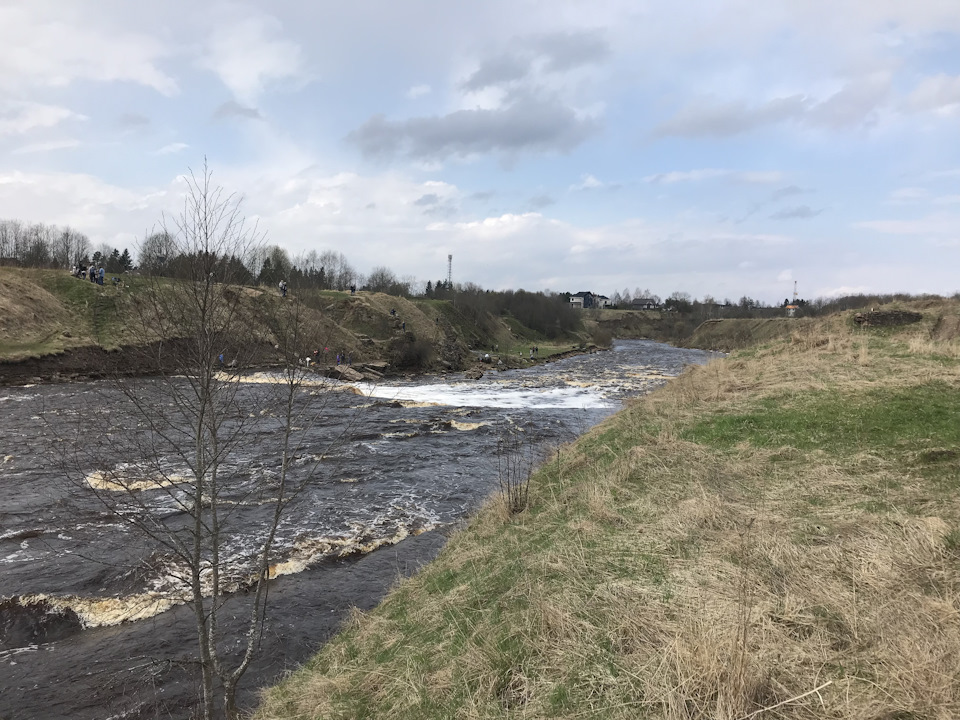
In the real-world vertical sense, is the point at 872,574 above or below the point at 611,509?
above

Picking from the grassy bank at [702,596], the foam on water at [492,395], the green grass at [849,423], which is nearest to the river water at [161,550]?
the grassy bank at [702,596]

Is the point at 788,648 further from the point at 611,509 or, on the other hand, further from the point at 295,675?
the point at 295,675

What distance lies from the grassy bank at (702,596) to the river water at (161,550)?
73.2 inches

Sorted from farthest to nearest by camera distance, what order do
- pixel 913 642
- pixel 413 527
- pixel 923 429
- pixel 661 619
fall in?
pixel 413 527
pixel 923 429
pixel 661 619
pixel 913 642

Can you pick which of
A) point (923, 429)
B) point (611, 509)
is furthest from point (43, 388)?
point (923, 429)

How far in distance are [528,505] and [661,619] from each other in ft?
20.0

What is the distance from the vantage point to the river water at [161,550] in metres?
7.53

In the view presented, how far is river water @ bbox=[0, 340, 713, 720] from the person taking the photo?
24.7 feet

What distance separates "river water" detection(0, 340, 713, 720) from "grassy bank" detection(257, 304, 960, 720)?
1860 millimetres

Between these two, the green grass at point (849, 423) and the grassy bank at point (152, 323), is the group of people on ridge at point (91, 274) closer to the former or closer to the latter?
the grassy bank at point (152, 323)

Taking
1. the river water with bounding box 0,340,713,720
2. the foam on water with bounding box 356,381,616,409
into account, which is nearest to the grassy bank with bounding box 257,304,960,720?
the river water with bounding box 0,340,713,720

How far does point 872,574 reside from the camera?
491 centimetres

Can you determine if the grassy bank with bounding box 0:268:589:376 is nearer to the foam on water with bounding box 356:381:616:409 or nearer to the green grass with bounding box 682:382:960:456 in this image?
the foam on water with bounding box 356:381:616:409

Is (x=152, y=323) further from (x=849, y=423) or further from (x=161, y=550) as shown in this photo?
(x=849, y=423)
